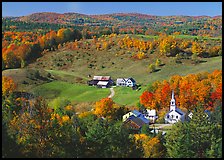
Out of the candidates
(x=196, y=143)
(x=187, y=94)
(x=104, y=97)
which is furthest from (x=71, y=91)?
(x=196, y=143)

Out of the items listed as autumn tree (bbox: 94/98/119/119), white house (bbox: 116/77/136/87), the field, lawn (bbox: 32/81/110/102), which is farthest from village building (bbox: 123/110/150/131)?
white house (bbox: 116/77/136/87)

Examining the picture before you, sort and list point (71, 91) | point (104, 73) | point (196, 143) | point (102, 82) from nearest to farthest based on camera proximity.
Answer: point (196, 143), point (71, 91), point (102, 82), point (104, 73)

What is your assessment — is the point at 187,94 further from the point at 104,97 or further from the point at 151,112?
the point at 104,97

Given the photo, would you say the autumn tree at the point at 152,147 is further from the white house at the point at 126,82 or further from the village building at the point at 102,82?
the village building at the point at 102,82

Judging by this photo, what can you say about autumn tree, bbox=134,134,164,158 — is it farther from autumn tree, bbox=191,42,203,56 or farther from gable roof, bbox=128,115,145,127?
autumn tree, bbox=191,42,203,56

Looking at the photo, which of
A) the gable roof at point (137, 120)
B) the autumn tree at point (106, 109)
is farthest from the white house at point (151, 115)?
the gable roof at point (137, 120)

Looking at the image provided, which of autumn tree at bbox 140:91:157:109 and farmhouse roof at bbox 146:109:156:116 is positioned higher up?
autumn tree at bbox 140:91:157:109

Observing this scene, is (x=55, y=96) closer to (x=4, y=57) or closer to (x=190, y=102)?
(x=190, y=102)
